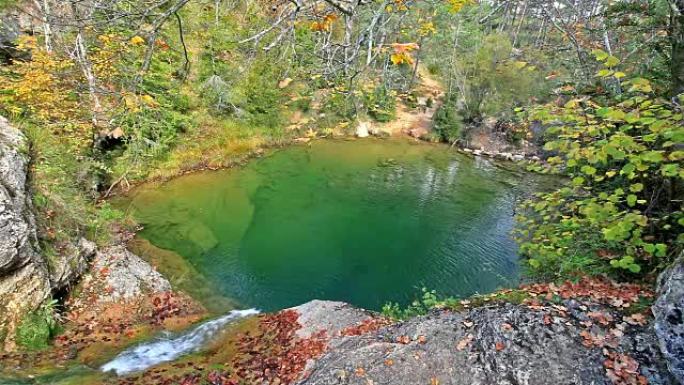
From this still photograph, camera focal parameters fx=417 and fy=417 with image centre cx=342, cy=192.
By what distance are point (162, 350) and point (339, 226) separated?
6757 mm

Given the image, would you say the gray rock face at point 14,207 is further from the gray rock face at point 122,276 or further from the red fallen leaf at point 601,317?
the red fallen leaf at point 601,317

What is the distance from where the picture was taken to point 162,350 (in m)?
6.94

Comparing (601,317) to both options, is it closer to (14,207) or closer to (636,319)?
(636,319)

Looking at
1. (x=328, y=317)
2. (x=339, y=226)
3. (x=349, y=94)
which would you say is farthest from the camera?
(x=339, y=226)

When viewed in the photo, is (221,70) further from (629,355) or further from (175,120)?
(629,355)

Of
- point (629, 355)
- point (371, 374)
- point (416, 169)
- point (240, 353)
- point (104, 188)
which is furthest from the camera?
point (416, 169)

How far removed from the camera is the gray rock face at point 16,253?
20.3ft

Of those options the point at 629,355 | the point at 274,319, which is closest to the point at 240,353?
the point at 274,319

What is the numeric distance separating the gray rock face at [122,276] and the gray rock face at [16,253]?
1.22 m

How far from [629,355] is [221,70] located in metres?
17.2

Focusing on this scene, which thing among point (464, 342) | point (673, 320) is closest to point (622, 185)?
point (673, 320)

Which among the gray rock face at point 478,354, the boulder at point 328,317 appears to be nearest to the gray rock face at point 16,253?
the boulder at point 328,317

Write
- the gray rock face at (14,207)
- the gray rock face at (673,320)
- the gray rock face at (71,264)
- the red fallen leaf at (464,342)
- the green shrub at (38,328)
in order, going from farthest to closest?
the gray rock face at (71,264) < the green shrub at (38,328) < the gray rock face at (14,207) < the red fallen leaf at (464,342) < the gray rock face at (673,320)

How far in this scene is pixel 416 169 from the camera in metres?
17.8
